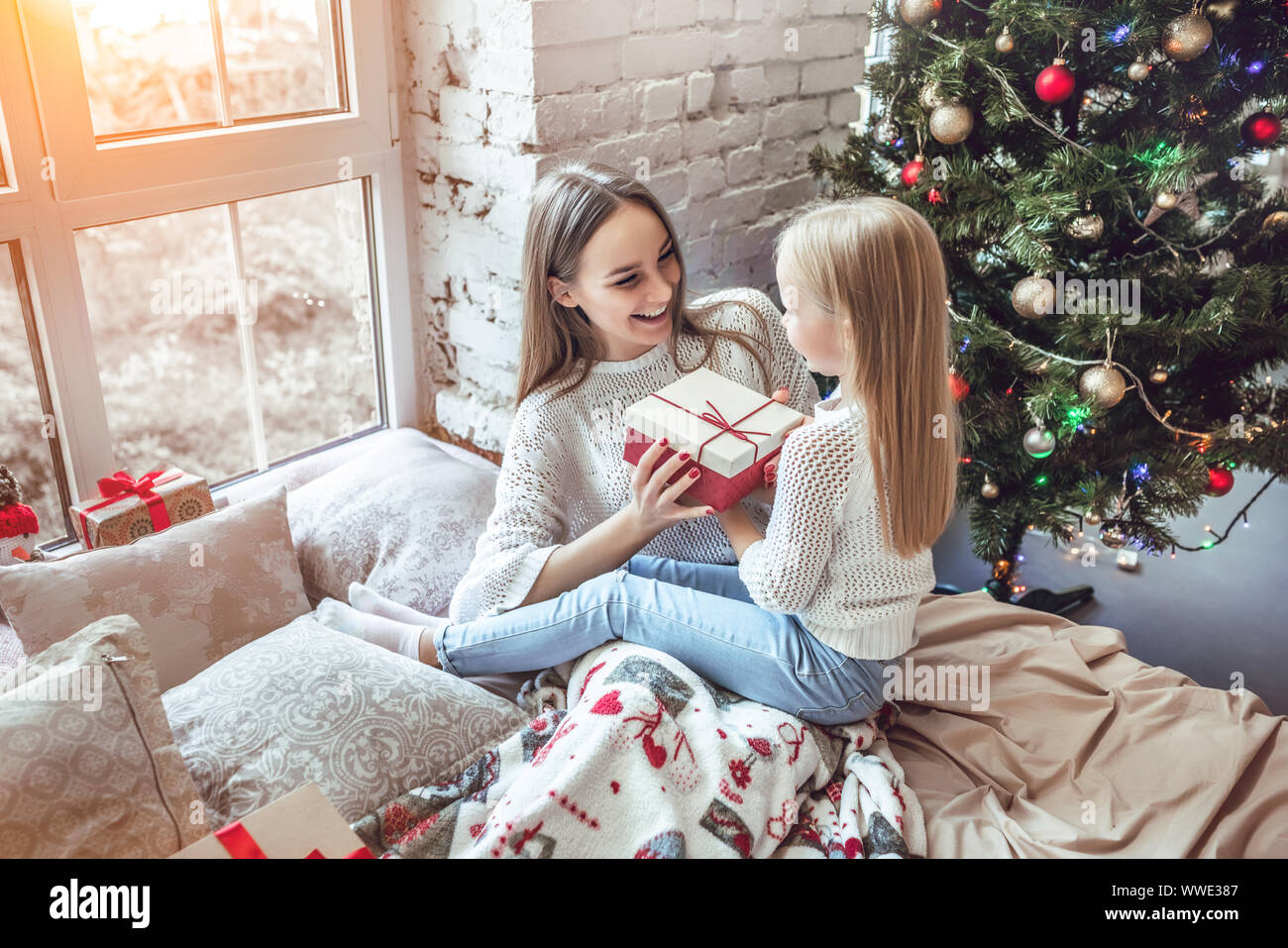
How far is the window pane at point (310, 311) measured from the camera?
1.94m

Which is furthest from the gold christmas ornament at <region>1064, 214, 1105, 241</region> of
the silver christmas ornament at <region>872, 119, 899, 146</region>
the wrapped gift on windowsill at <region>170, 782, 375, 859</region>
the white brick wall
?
the wrapped gift on windowsill at <region>170, 782, 375, 859</region>

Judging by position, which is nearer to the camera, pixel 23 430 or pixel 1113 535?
pixel 23 430

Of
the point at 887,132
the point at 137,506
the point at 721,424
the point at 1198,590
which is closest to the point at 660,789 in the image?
the point at 721,424

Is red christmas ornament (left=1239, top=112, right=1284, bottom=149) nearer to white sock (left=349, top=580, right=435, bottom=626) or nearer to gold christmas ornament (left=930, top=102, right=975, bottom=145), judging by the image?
gold christmas ornament (left=930, top=102, right=975, bottom=145)

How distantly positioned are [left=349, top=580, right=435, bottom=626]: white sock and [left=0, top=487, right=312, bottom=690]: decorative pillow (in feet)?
0.28

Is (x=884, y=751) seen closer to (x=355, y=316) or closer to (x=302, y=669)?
(x=302, y=669)

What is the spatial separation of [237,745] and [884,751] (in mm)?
924

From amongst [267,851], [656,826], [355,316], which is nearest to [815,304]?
[656,826]

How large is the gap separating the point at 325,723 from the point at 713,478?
2.07ft

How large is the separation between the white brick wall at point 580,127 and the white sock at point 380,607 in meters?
0.58

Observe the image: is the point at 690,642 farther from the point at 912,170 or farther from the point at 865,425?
the point at 912,170

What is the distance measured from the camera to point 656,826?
1170 millimetres

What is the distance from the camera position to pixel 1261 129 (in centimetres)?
170

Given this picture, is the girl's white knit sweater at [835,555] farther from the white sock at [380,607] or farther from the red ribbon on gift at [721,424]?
the white sock at [380,607]
